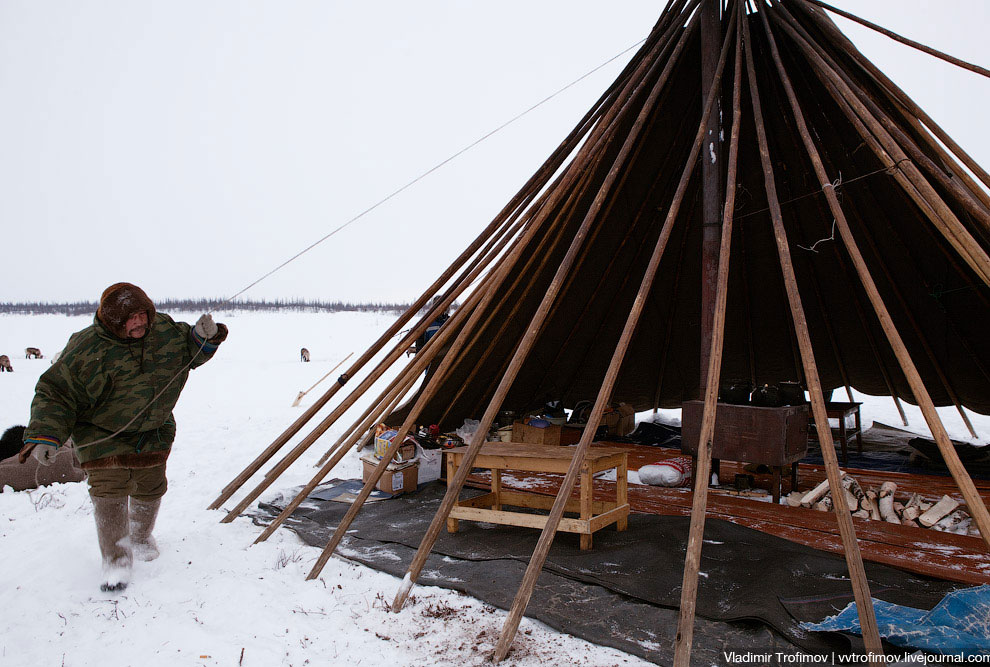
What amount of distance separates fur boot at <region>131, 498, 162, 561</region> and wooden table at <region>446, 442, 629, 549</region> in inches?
64.2

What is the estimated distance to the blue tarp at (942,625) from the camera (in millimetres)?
1941

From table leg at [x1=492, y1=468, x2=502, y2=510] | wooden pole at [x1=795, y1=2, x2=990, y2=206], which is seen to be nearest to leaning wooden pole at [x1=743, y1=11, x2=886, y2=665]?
wooden pole at [x1=795, y1=2, x2=990, y2=206]

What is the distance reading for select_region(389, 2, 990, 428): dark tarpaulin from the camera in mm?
4508

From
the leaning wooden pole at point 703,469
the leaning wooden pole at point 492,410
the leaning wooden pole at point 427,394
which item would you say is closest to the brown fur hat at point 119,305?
the leaning wooden pole at point 427,394

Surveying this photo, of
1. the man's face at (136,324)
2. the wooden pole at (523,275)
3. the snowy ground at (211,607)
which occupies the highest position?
the wooden pole at (523,275)

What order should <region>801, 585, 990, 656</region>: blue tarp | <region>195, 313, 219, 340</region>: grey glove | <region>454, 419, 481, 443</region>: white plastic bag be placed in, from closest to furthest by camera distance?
<region>801, 585, 990, 656</region>: blue tarp < <region>195, 313, 219, 340</region>: grey glove < <region>454, 419, 481, 443</region>: white plastic bag

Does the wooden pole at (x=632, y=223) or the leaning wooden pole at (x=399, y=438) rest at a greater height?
the wooden pole at (x=632, y=223)

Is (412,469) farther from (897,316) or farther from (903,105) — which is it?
(897,316)

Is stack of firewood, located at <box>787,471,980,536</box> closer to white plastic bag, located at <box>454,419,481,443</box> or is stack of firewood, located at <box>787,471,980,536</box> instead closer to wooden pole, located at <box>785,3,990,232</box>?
wooden pole, located at <box>785,3,990,232</box>

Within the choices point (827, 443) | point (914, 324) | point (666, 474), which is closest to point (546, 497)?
point (666, 474)

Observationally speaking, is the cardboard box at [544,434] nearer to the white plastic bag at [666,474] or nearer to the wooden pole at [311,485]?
the white plastic bag at [666,474]

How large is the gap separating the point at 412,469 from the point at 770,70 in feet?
13.7

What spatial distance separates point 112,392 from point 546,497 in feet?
8.82

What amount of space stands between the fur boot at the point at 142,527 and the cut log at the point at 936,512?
462cm
